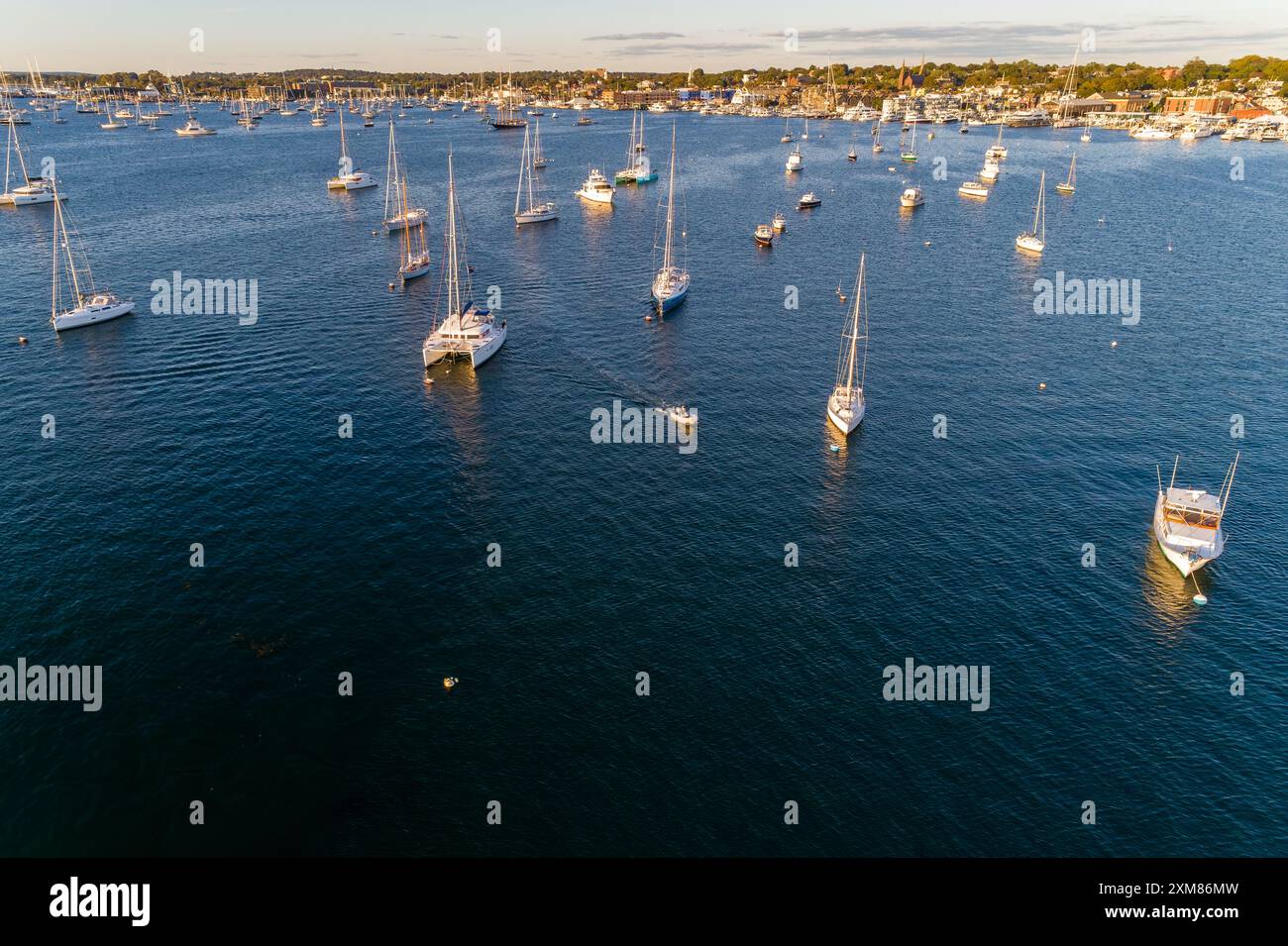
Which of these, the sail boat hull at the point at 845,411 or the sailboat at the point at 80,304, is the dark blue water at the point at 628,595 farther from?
the sail boat hull at the point at 845,411

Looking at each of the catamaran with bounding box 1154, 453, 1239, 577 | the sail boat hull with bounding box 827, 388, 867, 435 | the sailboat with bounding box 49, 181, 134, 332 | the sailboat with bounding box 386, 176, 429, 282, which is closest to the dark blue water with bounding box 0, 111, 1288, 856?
the catamaran with bounding box 1154, 453, 1239, 577

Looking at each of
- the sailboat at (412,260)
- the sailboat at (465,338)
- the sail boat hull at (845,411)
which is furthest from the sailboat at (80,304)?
the sail boat hull at (845,411)

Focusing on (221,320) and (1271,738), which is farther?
(221,320)

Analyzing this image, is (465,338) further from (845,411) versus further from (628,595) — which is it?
(628,595)
